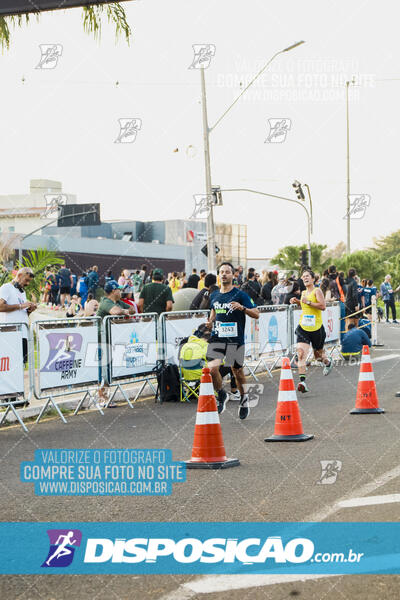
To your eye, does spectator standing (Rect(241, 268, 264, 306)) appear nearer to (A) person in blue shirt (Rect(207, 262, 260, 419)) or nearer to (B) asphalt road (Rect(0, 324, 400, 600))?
(B) asphalt road (Rect(0, 324, 400, 600))

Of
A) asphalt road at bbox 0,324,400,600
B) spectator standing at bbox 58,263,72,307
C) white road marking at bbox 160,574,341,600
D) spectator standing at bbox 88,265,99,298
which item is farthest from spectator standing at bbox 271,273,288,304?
white road marking at bbox 160,574,341,600

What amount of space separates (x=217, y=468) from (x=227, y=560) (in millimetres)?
2914

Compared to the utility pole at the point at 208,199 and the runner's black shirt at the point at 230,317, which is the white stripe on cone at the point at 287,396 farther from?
the utility pole at the point at 208,199

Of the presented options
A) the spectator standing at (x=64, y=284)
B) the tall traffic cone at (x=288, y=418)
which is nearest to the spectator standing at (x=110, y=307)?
the tall traffic cone at (x=288, y=418)

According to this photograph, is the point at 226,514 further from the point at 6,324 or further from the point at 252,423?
the point at 6,324

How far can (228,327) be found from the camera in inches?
472

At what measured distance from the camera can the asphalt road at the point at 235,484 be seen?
15.7 feet

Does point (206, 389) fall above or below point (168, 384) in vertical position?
above

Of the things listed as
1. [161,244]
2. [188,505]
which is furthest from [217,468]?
[161,244]

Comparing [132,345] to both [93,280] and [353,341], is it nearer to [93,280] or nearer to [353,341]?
[353,341]

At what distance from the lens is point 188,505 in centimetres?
668

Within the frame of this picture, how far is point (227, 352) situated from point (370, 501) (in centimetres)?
548

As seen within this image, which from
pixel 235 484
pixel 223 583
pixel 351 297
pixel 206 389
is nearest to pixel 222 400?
pixel 206 389

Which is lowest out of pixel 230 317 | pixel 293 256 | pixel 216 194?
pixel 293 256
